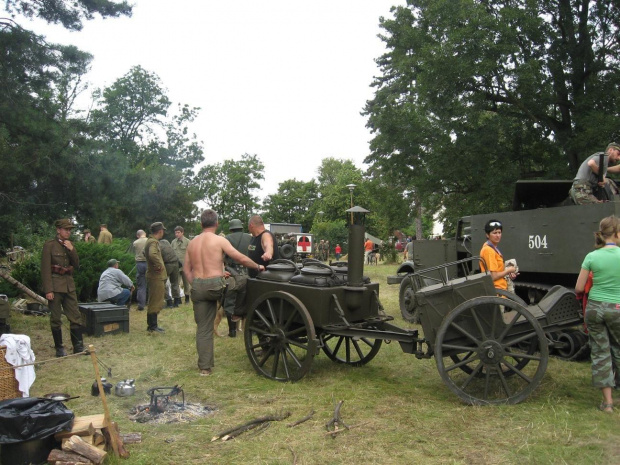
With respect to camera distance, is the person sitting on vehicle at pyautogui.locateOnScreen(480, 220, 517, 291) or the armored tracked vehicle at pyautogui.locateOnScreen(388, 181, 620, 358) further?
the armored tracked vehicle at pyautogui.locateOnScreen(388, 181, 620, 358)

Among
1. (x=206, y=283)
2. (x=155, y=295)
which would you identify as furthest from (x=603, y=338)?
(x=155, y=295)

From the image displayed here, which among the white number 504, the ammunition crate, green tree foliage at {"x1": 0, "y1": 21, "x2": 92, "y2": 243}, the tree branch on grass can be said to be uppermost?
green tree foliage at {"x1": 0, "y1": 21, "x2": 92, "y2": 243}

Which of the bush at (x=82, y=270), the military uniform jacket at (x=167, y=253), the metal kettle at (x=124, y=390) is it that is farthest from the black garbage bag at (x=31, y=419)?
the bush at (x=82, y=270)

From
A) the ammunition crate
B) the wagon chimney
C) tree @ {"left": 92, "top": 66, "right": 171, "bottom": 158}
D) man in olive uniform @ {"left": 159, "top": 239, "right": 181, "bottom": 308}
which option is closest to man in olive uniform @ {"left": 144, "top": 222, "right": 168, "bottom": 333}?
the ammunition crate

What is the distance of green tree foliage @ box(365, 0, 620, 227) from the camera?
564 inches

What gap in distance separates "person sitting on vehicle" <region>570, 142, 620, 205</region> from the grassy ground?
204 centimetres

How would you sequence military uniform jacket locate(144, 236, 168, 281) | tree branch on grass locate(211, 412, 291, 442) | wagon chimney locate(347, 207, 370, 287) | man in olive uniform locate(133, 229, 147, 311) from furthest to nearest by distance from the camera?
man in olive uniform locate(133, 229, 147, 311) → military uniform jacket locate(144, 236, 168, 281) → wagon chimney locate(347, 207, 370, 287) → tree branch on grass locate(211, 412, 291, 442)

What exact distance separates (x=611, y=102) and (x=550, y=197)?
23.0ft

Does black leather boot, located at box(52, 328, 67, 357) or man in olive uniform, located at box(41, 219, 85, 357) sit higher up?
man in olive uniform, located at box(41, 219, 85, 357)

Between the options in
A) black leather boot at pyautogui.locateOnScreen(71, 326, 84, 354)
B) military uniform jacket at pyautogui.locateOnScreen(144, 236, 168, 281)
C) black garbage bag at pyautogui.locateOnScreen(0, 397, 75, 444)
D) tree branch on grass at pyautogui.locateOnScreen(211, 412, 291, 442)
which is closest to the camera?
black garbage bag at pyautogui.locateOnScreen(0, 397, 75, 444)

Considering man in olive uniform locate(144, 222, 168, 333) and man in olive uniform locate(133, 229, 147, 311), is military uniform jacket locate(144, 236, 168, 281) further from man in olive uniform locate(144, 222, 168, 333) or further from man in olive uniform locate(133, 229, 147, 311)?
man in olive uniform locate(133, 229, 147, 311)

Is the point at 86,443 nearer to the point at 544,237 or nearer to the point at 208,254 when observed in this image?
the point at 208,254

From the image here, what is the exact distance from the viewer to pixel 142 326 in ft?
32.7

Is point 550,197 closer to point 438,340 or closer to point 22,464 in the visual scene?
point 438,340
